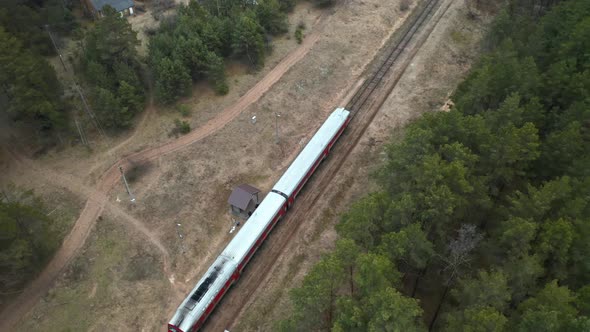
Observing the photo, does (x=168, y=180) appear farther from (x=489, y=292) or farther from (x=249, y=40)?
(x=489, y=292)

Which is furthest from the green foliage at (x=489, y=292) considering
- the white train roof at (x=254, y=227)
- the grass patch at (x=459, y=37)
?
the grass patch at (x=459, y=37)

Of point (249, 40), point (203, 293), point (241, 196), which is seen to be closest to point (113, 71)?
point (249, 40)

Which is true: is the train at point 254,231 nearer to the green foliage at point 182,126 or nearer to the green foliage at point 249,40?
the green foliage at point 182,126

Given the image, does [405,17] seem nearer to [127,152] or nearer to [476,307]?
[127,152]

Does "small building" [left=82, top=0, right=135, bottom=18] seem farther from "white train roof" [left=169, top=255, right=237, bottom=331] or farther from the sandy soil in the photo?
"white train roof" [left=169, top=255, right=237, bottom=331]

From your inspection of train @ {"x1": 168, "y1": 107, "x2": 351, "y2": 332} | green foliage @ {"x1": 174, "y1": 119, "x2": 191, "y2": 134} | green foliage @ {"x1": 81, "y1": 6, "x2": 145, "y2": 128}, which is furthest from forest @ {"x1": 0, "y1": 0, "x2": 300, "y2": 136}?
train @ {"x1": 168, "y1": 107, "x2": 351, "y2": 332}
